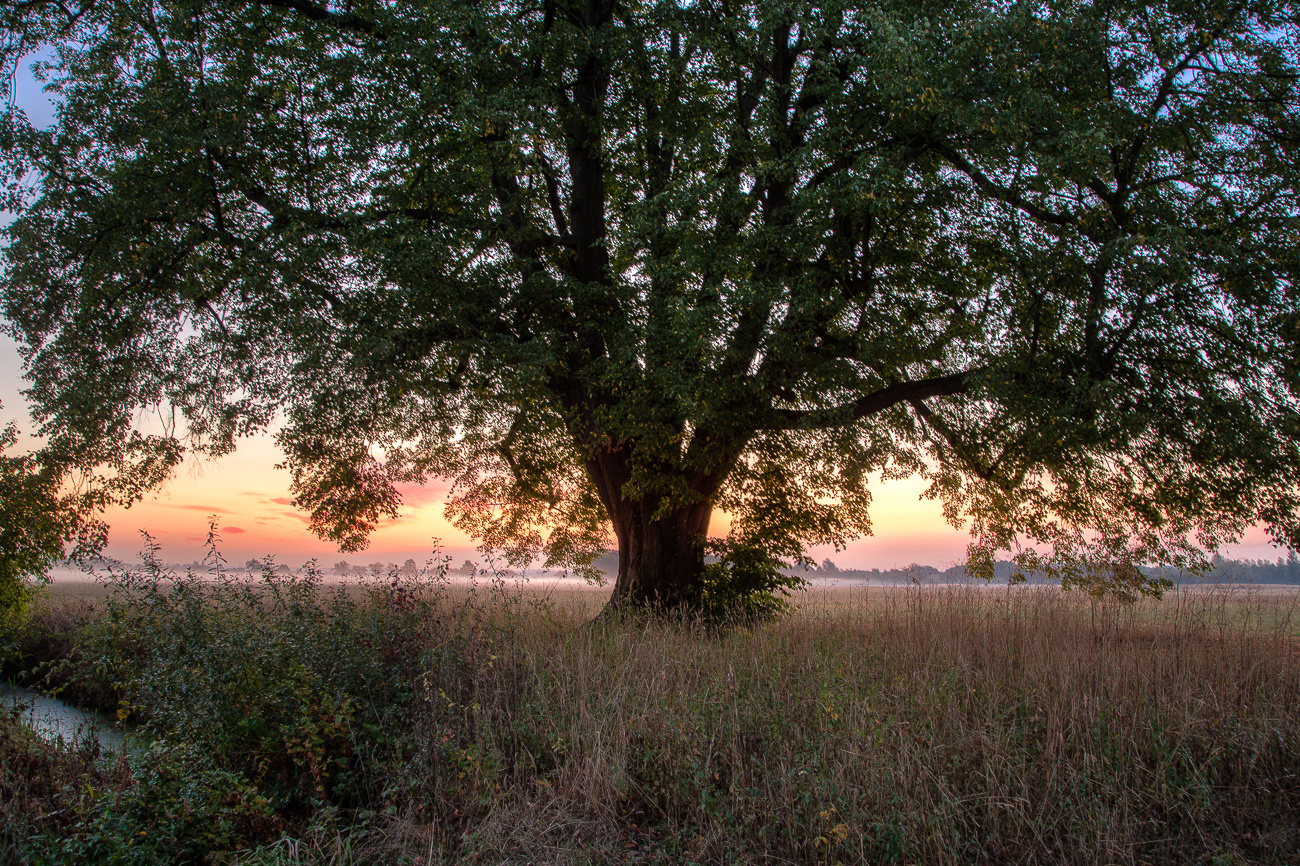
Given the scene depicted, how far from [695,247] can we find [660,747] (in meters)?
5.76

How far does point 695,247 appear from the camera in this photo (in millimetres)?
9156

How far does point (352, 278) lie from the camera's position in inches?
417

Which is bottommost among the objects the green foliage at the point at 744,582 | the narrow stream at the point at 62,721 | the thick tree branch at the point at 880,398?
the narrow stream at the point at 62,721

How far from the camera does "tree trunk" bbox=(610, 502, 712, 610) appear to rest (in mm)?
12273

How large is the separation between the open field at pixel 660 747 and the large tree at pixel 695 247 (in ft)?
9.92

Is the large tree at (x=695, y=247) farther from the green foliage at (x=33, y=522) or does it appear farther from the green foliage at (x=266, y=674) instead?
the green foliage at (x=266, y=674)

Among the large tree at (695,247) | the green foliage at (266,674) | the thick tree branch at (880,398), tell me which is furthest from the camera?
the thick tree branch at (880,398)

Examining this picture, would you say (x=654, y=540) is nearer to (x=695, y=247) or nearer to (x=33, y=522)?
(x=695, y=247)

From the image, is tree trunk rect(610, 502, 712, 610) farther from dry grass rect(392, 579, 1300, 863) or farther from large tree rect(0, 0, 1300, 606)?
dry grass rect(392, 579, 1300, 863)

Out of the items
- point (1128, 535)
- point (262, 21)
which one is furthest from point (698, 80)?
point (1128, 535)

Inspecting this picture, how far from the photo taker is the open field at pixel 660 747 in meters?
4.93

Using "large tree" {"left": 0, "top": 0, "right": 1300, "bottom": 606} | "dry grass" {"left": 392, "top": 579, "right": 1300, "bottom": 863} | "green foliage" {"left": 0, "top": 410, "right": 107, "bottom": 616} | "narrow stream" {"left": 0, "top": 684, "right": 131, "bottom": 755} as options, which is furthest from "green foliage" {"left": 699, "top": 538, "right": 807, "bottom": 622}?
"green foliage" {"left": 0, "top": 410, "right": 107, "bottom": 616}

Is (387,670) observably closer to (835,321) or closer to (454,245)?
(454,245)

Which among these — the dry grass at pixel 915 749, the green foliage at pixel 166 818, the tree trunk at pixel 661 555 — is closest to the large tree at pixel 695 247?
the tree trunk at pixel 661 555
